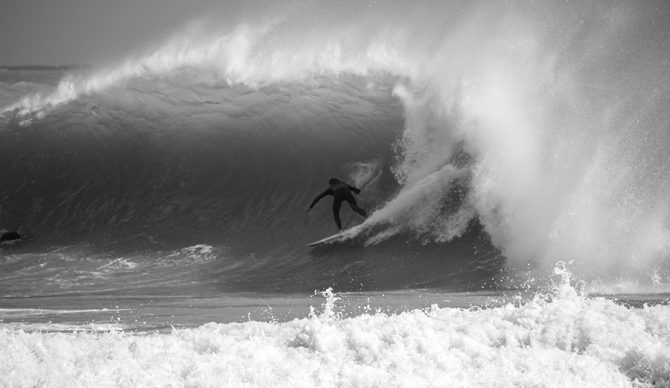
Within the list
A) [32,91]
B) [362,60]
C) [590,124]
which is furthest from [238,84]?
[590,124]

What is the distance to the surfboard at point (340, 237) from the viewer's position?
1569cm

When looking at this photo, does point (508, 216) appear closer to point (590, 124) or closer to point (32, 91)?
point (590, 124)

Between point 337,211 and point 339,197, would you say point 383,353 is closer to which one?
point 337,211

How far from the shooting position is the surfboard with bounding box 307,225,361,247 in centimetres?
1569

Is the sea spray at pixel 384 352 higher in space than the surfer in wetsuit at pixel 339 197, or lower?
lower

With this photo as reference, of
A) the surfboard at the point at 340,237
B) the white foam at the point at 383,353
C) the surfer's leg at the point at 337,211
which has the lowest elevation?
the white foam at the point at 383,353

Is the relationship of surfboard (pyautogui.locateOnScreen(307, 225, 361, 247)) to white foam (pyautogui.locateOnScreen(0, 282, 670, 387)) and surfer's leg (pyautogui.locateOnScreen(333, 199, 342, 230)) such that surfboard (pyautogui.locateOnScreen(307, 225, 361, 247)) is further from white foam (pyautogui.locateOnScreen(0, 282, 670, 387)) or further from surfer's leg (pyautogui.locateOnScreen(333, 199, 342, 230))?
white foam (pyautogui.locateOnScreen(0, 282, 670, 387))

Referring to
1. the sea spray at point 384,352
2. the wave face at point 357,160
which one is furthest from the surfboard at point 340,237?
the sea spray at point 384,352

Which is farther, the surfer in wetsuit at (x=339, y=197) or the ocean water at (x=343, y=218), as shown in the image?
the surfer in wetsuit at (x=339, y=197)

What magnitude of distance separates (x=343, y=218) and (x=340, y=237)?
5.07 feet

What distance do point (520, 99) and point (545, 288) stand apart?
738cm

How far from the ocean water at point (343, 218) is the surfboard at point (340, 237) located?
0.26 m

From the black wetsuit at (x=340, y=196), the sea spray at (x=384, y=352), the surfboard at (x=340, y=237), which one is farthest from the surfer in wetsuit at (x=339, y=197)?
the sea spray at (x=384, y=352)

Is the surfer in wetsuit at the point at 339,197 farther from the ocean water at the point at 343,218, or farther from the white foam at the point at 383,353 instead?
the white foam at the point at 383,353
